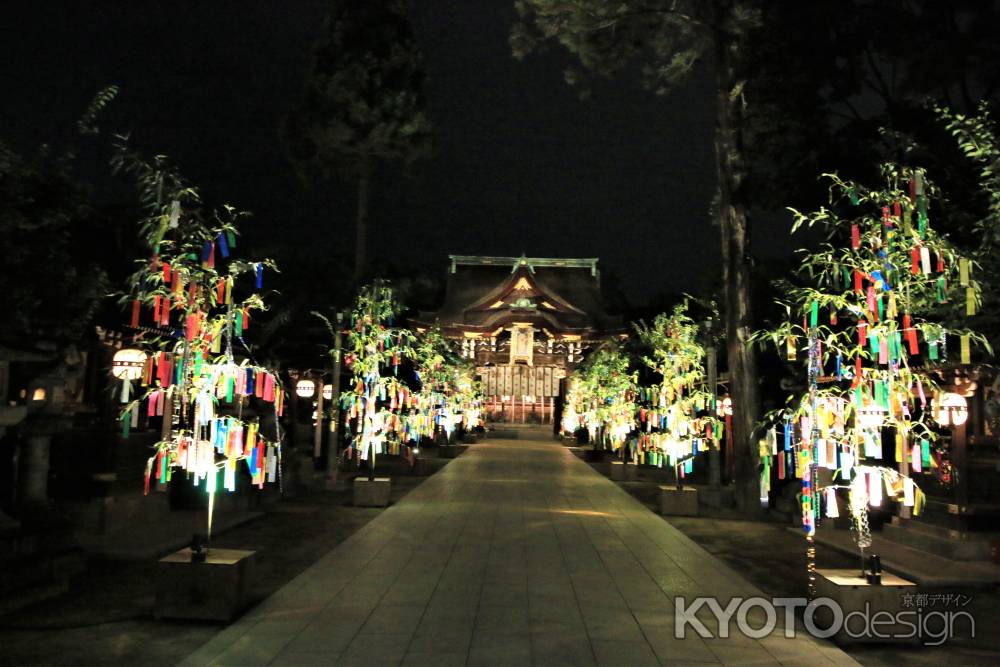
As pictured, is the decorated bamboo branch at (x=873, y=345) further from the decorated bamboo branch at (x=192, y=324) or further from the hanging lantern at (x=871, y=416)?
the decorated bamboo branch at (x=192, y=324)

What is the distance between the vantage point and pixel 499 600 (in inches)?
286

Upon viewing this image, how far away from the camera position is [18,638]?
584 centimetres

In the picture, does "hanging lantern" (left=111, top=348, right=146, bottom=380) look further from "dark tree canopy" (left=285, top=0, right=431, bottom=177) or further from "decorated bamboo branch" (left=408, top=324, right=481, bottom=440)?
"dark tree canopy" (left=285, top=0, right=431, bottom=177)

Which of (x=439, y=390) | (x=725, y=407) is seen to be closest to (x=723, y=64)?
(x=725, y=407)

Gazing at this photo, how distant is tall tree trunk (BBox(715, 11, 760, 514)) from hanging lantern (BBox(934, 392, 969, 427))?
15.9ft

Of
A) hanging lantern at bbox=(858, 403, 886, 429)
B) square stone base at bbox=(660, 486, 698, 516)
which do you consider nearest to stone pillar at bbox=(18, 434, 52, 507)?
hanging lantern at bbox=(858, 403, 886, 429)

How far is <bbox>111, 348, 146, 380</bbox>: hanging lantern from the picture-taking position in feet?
36.6

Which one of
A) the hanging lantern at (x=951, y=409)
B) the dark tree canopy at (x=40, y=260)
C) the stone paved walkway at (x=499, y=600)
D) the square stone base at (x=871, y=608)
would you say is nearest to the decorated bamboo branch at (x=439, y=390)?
the stone paved walkway at (x=499, y=600)

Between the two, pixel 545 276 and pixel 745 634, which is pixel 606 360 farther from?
pixel 545 276

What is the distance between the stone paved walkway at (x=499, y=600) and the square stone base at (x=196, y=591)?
248 mm

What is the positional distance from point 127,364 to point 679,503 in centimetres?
977

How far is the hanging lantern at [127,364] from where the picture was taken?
36.6 feet

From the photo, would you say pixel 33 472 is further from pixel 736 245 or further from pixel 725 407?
pixel 725 407

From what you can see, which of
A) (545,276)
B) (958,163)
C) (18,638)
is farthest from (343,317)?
(545,276)
